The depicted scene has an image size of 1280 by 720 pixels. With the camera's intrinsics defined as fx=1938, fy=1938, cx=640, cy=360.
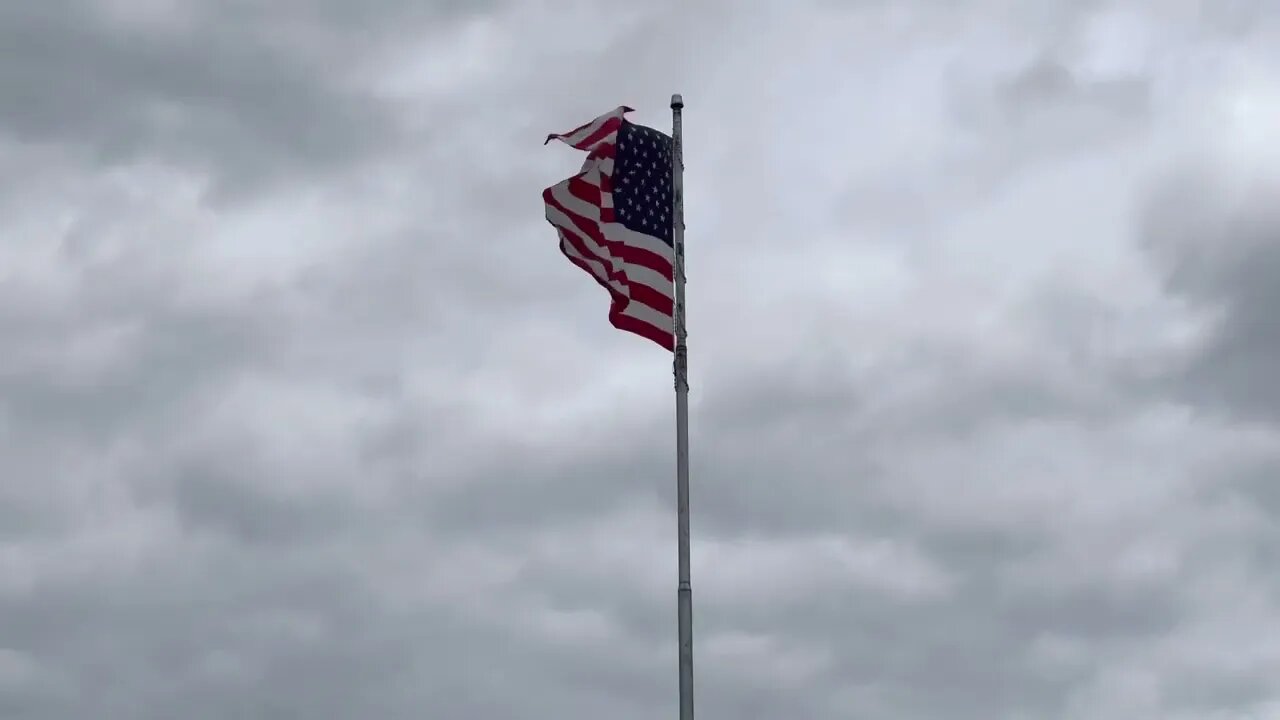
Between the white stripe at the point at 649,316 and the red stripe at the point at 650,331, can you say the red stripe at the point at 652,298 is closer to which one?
the white stripe at the point at 649,316

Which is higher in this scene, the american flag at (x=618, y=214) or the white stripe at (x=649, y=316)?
the american flag at (x=618, y=214)

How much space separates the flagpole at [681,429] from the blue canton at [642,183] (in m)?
0.25

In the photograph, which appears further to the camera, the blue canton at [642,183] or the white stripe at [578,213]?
the blue canton at [642,183]

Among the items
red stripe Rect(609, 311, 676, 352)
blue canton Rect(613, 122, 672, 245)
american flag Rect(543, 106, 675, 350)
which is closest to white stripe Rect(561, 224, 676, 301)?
american flag Rect(543, 106, 675, 350)

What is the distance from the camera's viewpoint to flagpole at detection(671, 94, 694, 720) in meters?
35.2

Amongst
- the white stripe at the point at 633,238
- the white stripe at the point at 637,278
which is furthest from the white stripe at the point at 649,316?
the white stripe at the point at 633,238

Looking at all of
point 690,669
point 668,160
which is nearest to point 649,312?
point 668,160

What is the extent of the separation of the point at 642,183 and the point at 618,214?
0.85 meters

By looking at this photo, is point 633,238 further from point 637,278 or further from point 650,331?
point 650,331

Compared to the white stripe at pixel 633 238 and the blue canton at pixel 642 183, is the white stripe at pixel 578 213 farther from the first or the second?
the blue canton at pixel 642 183

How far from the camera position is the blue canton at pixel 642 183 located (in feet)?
124

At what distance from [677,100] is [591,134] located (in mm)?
1860

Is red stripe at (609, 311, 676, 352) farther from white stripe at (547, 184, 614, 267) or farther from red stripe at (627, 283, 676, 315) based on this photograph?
white stripe at (547, 184, 614, 267)

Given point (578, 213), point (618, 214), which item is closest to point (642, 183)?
point (618, 214)
